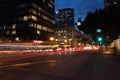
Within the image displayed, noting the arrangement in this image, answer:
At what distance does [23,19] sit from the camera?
104m

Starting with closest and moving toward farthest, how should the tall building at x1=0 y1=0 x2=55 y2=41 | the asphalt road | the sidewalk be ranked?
the asphalt road → the sidewalk → the tall building at x1=0 y1=0 x2=55 y2=41

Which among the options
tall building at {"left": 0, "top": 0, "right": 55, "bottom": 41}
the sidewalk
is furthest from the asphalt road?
tall building at {"left": 0, "top": 0, "right": 55, "bottom": 41}

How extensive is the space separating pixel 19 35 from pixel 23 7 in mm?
13358

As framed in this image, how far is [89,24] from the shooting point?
4806 centimetres

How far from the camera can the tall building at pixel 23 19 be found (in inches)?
4038

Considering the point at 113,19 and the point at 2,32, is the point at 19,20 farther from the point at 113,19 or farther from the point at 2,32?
the point at 113,19

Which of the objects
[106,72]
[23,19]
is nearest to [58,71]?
[106,72]

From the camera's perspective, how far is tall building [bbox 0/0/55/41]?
10256cm

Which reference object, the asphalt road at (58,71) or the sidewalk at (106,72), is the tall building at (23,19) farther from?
the sidewalk at (106,72)

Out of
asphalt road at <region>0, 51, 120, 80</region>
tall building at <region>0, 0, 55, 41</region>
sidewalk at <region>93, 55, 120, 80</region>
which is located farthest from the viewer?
tall building at <region>0, 0, 55, 41</region>

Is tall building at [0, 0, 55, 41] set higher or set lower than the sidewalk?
higher

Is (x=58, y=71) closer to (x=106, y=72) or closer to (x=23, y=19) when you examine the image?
(x=106, y=72)

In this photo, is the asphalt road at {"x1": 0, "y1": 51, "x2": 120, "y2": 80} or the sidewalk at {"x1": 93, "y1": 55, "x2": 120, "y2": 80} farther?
the sidewalk at {"x1": 93, "y1": 55, "x2": 120, "y2": 80}

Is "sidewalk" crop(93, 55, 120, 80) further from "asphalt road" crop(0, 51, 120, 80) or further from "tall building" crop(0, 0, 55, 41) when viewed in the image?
"tall building" crop(0, 0, 55, 41)
